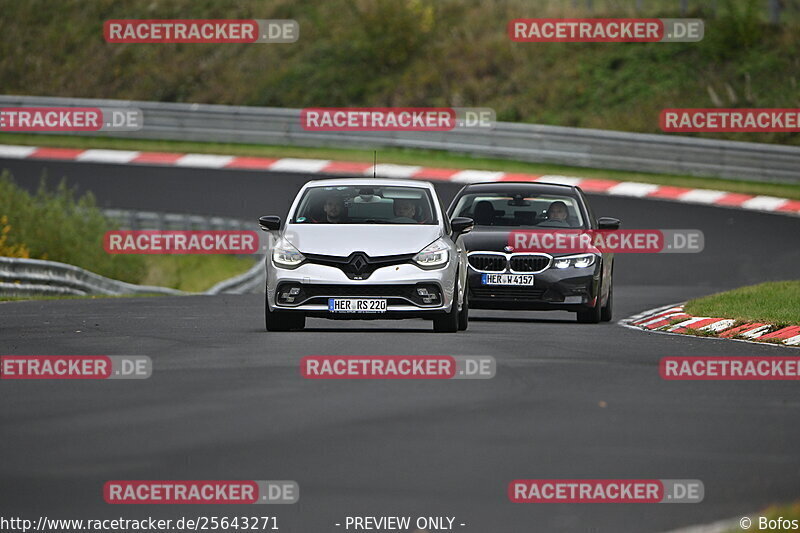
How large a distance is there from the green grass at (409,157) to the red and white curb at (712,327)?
14.5 metres

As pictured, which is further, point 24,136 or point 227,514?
point 24,136

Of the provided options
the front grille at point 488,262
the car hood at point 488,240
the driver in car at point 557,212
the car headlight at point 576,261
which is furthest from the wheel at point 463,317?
the driver in car at point 557,212

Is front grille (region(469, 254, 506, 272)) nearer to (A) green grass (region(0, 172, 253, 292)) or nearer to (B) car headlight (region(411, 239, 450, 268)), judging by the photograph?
(B) car headlight (region(411, 239, 450, 268))

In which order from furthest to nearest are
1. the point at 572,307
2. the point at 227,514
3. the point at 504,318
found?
the point at 504,318, the point at 572,307, the point at 227,514

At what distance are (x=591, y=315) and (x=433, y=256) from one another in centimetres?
324

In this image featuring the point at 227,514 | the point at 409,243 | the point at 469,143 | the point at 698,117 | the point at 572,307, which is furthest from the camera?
the point at 698,117

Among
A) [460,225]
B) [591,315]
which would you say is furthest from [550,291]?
[460,225]

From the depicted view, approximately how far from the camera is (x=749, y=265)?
90.0 ft

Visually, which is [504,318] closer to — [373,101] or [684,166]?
[684,166]

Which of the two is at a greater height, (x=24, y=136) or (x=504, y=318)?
(x=24, y=136)

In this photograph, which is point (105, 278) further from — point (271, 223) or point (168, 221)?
point (271, 223)

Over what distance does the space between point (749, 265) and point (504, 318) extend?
31.3ft

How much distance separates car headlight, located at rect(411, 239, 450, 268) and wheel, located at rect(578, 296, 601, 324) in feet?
9.57

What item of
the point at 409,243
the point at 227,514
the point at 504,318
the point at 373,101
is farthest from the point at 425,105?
the point at 227,514
